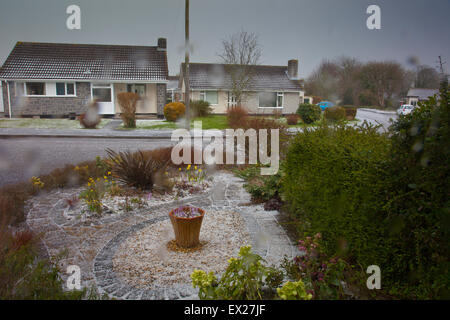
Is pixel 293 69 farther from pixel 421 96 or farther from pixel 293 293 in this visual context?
pixel 293 293

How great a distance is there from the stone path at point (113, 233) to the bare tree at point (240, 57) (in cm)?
1902

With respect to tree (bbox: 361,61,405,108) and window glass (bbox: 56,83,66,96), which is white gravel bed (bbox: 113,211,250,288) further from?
window glass (bbox: 56,83,66,96)

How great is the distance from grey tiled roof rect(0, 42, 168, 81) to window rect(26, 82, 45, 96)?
1.68 feet

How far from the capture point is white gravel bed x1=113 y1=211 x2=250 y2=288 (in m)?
3.40

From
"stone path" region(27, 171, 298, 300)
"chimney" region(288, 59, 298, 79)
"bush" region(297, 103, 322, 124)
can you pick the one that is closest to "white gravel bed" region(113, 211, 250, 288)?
"stone path" region(27, 171, 298, 300)

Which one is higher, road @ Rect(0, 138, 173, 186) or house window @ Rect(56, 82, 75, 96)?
house window @ Rect(56, 82, 75, 96)

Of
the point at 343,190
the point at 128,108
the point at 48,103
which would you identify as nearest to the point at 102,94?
the point at 48,103

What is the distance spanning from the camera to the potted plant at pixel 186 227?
3.96 m

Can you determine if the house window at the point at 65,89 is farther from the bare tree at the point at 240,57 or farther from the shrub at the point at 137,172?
the shrub at the point at 137,172

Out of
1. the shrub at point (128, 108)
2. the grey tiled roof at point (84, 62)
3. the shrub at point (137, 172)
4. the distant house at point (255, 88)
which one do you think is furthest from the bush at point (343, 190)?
the distant house at point (255, 88)

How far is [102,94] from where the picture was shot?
21984mm

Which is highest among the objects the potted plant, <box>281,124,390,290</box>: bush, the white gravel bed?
<box>281,124,390,290</box>: bush

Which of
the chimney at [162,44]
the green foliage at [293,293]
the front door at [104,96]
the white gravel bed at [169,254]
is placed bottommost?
the white gravel bed at [169,254]

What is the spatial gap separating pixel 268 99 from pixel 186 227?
82.3 ft
